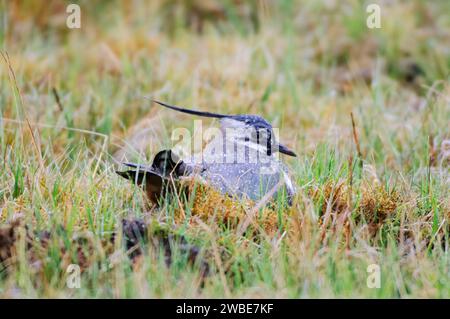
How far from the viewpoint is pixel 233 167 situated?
3.66m

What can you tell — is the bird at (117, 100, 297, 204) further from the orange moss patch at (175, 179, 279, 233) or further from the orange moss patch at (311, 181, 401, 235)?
the orange moss patch at (311, 181, 401, 235)

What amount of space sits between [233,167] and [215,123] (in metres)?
1.09

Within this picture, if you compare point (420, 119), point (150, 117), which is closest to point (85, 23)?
point (150, 117)

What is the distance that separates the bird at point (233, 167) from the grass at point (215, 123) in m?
0.09

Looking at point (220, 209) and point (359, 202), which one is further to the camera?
point (359, 202)

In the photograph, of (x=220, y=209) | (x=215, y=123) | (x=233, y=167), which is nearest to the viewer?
(x=220, y=209)

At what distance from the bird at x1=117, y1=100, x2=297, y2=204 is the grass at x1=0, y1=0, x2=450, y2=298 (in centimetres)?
9

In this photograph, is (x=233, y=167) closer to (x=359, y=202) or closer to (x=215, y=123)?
(x=359, y=202)

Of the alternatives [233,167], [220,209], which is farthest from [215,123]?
[220,209]

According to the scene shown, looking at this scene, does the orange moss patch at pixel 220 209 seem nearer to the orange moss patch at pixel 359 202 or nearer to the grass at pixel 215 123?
the grass at pixel 215 123

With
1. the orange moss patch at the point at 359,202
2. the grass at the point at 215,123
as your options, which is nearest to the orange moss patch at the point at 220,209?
the grass at the point at 215,123

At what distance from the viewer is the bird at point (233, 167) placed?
354 cm

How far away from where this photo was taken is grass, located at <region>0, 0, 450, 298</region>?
10.3 ft
